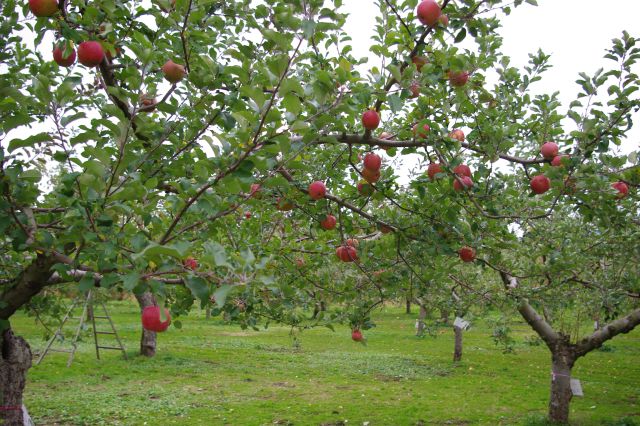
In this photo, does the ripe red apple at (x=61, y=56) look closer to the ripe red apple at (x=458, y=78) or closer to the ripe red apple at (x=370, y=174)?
the ripe red apple at (x=370, y=174)

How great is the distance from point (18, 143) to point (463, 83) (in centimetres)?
225

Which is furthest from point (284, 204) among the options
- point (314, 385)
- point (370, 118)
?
point (314, 385)

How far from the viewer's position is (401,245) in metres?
4.05

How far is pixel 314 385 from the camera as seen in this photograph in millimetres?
10289

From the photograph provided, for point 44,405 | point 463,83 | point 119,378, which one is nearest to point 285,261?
point 463,83

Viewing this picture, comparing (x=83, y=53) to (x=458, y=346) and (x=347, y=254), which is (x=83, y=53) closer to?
(x=347, y=254)

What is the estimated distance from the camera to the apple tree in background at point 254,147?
2.08 m

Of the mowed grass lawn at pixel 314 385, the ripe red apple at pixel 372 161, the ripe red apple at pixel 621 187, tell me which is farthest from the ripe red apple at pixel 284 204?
the mowed grass lawn at pixel 314 385

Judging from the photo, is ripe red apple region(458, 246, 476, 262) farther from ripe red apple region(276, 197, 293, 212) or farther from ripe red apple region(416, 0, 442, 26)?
ripe red apple region(416, 0, 442, 26)

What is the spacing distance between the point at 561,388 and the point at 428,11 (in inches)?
272

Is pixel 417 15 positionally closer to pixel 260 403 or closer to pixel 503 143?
pixel 503 143

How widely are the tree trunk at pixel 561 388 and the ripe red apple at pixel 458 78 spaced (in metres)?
6.22

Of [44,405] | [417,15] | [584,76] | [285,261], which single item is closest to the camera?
[417,15]

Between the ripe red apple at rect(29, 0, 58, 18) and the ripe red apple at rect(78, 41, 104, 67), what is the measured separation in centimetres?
19
